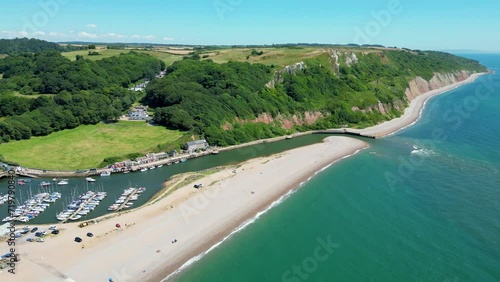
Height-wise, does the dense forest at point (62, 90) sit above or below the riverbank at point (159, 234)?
above

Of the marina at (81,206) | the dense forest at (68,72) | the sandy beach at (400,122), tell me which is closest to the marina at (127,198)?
the marina at (81,206)

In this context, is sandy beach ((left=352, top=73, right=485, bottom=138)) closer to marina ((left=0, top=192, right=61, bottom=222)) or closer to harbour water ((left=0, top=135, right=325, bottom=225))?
harbour water ((left=0, top=135, right=325, bottom=225))

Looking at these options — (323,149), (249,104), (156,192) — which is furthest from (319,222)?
(249,104)

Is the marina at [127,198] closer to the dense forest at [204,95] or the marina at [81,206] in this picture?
the marina at [81,206]

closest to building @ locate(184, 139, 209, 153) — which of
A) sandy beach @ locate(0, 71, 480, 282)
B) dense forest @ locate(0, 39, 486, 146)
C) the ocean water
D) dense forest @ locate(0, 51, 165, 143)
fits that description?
dense forest @ locate(0, 39, 486, 146)

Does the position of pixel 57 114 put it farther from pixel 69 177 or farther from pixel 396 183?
pixel 396 183
